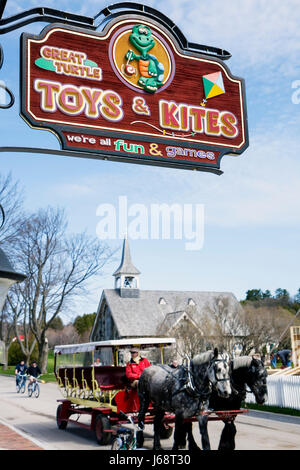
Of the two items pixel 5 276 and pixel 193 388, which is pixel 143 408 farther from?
pixel 5 276

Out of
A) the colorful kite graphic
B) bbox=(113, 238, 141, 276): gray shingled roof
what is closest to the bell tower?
bbox=(113, 238, 141, 276): gray shingled roof

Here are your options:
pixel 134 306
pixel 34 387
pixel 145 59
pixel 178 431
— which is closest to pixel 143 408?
pixel 178 431

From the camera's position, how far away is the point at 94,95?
607cm

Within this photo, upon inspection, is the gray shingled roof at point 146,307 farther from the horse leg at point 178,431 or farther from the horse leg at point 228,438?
the horse leg at point 228,438

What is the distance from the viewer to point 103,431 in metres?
11.7

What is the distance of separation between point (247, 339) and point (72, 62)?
99.9 ft

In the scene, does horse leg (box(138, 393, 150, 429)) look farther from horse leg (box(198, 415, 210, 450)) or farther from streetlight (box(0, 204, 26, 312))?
streetlight (box(0, 204, 26, 312))

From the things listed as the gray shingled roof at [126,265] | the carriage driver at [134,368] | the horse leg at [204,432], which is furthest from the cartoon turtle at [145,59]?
the gray shingled roof at [126,265]

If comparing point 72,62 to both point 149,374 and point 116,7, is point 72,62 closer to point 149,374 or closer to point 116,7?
point 116,7

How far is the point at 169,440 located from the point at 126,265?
53508mm

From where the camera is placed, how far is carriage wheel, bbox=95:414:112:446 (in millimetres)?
11727

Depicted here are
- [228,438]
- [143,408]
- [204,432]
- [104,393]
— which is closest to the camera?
[204,432]

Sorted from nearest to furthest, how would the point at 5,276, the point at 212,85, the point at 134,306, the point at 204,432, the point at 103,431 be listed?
the point at 5,276, the point at 212,85, the point at 204,432, the point at 103,431, the point at 134,306
